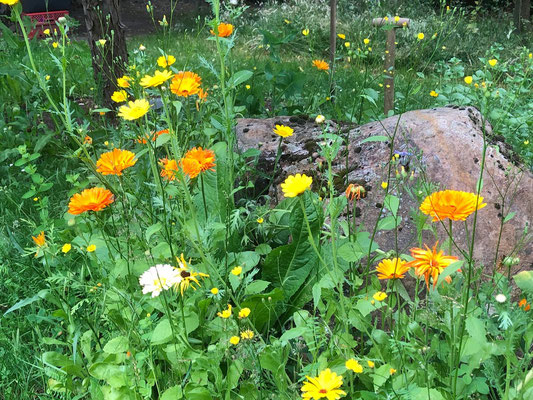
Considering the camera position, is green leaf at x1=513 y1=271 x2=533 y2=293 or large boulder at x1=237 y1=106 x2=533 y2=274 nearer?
green leaf at x1=513 y1=271 x2=533 y2=293

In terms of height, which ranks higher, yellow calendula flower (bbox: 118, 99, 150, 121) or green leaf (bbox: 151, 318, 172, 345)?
yellow calendula flower (bbox: 118, 99, 150, 121)

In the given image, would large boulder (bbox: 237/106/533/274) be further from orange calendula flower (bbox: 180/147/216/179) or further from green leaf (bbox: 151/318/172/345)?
green leaf (bbox: 151/318/172/345)

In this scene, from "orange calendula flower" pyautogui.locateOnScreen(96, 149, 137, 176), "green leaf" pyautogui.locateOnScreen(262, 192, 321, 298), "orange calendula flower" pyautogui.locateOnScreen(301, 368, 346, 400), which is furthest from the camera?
"green leaf" pyautogui.locateOnScreen(262, 192, 321, 298)

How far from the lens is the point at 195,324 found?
174cm

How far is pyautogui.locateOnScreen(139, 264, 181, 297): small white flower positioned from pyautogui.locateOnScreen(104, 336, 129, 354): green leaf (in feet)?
1.14

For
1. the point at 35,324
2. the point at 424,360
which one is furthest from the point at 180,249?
the point at 424,360

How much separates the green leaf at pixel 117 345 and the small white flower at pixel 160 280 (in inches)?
13.7

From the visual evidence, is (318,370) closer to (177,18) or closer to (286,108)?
(286,108)

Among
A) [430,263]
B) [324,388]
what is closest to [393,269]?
[430,263]

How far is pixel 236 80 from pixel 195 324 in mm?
802

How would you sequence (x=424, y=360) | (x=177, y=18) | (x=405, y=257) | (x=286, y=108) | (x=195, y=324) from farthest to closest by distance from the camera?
(x=177, y=18)
(x=286, y=108)
(x=195, y=324)
(x=405, y=257)
(x=424, y=360)

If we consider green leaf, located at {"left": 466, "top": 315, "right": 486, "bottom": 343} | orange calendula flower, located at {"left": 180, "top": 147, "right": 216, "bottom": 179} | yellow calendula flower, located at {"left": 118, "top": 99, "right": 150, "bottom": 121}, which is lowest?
green leaf, located at {"left": 466, "top": 315, "right": 486, "bottom": 343}

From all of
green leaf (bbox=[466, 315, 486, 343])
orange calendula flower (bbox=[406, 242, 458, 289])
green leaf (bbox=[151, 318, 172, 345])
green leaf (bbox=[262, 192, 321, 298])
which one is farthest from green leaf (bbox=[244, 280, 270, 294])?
green leaf (bbox=[466, 315, 486, 343])

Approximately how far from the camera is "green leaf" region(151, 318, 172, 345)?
1.63 metres
